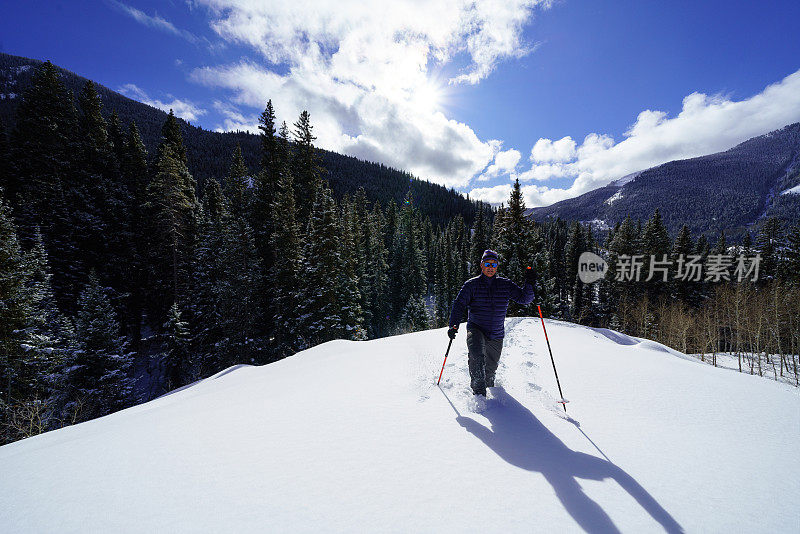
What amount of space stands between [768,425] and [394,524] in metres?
5.24

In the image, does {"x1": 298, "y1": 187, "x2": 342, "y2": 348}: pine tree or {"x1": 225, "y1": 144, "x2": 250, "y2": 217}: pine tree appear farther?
{"x1": 225, "y1": 144, "x2": 250, "y2": 217}: pine tree

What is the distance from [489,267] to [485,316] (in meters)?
0.88

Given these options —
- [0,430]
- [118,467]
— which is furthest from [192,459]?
[0,430]

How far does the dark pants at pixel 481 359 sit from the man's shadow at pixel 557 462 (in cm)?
54

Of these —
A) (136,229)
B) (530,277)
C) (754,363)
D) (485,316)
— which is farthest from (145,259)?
(754,363)

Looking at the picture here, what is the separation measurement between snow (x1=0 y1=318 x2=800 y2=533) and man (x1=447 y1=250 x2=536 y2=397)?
1.43 feet

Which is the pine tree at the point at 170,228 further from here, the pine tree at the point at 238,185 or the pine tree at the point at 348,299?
the pine tree at the point at 348,299

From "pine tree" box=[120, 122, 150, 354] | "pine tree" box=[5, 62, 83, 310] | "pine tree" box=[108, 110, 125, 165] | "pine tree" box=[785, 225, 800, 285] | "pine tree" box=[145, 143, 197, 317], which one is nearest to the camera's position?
"pine tree" box=[145, 143, 197, 317]

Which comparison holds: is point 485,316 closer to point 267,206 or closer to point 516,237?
point 516,237

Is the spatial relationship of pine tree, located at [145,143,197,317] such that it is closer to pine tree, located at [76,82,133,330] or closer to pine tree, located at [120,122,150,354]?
pine tree, located at [120,122,150,354]

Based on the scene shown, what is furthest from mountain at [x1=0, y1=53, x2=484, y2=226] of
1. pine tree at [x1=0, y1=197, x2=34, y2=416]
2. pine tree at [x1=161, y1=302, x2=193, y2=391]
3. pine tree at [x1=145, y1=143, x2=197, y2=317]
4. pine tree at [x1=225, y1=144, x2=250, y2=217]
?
pine tree at [x1=0, y1=197, x2=34, y2=416]

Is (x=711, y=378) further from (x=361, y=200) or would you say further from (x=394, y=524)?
(x=361, y=200)

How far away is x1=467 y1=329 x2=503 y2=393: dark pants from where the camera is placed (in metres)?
4.96

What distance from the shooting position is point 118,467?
309 cm
